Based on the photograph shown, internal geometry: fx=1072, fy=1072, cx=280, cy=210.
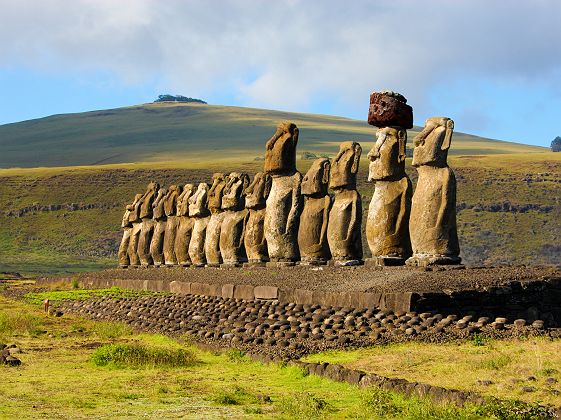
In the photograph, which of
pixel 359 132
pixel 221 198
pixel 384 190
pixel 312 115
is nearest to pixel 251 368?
pixel 384 190

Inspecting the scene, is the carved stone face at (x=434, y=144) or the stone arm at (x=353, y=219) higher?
the carved stone face at (x=434, y=144)

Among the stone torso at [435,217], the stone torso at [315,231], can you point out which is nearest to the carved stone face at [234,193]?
the stone torso at [315,231]

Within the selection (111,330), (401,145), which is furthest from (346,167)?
(111,330)

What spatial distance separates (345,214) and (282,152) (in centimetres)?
387

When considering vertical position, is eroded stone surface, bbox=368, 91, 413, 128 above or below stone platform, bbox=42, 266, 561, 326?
above

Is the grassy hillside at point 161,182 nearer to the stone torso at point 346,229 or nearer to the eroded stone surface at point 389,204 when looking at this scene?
the stone torso at point 346,229

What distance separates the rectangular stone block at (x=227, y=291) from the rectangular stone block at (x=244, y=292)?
0.16 metres

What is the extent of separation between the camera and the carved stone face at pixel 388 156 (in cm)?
1962

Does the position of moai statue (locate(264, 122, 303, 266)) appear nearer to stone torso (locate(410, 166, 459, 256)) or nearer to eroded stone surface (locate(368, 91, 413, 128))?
eroded stone surface (locate(368, 91, 413, 128))

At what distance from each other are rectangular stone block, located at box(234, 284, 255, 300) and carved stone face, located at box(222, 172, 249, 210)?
7.89 m

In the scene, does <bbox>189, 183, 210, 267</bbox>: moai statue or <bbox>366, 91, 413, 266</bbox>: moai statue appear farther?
<bbox>189, 183, 210, 267</bbox>: moai statue

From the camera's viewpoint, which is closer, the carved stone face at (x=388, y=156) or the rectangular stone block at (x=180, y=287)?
the carved stone face at (x=388, y=156)

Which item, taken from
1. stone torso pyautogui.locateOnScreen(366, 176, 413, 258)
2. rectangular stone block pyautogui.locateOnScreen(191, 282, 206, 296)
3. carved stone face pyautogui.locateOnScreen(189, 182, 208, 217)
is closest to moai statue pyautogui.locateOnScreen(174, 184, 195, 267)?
carved stone face pyautogui.locateOnScreen(189, 182, 208, 217)

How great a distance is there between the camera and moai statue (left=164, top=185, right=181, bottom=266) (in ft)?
104
